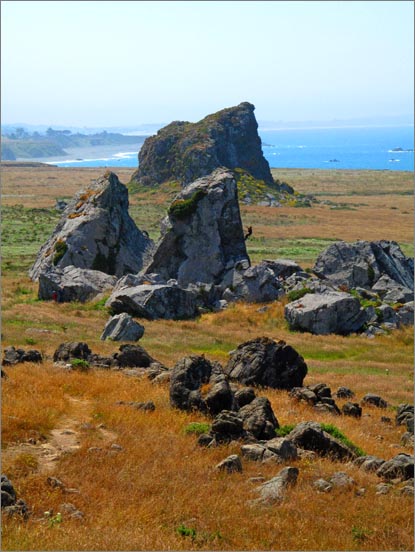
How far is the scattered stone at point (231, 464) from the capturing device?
1677 centimetres

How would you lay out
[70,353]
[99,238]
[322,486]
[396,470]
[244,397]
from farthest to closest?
[99,238] → [70,353] → [244,397] → [396,470] → [322,486]

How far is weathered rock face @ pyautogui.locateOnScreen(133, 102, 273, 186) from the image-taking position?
147750mm

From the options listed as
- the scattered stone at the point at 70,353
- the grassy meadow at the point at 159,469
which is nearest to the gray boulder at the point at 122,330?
the grassy meadow at the point at 159,469

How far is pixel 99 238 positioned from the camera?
58.6 meters

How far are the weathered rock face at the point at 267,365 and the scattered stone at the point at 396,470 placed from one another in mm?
9292

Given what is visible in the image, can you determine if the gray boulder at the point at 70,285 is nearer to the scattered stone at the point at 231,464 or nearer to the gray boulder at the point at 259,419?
the gray boulder at the point at 259,419

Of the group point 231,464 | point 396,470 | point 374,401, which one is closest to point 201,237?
point 374,401

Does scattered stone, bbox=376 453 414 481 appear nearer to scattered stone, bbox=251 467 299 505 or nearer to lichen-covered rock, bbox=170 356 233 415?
scattered stone, bbox=251 467 299 505

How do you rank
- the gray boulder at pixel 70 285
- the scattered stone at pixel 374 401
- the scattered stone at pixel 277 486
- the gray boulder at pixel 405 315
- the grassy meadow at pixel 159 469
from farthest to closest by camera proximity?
the gray boulder at pixel 70 285 → the gray boulder at pixel 405 315 → the scattered stone at pixel 374 401 → the scattered stone at pixel 277 486 → the grassy meadow at pixel 159 469

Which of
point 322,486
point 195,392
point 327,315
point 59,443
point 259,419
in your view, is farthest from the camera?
point 327,315

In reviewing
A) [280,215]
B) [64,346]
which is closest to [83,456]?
[64,346]

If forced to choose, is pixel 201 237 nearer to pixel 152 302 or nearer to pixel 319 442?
pixel 152 302

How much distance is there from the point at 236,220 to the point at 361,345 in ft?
64.3

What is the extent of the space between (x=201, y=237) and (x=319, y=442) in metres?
38.4
